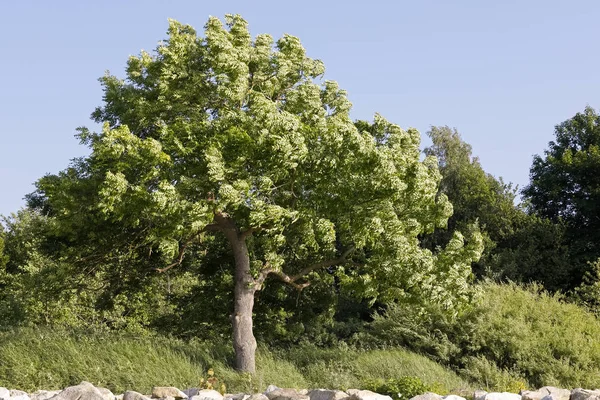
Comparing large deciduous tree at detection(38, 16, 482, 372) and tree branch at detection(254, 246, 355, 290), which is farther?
tree branch at detection(254, 246, 355, 290)

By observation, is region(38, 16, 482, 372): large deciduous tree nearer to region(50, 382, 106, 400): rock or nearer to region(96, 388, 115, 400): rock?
region(96, 388, 115, 400): rock

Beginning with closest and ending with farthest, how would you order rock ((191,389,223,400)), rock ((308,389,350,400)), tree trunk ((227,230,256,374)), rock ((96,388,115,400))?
rock ((308,389,350,400)) < rock ((191,389,223,400)) < rock ((96,388,115,400)) < tree trunk ((227,230,256,374))

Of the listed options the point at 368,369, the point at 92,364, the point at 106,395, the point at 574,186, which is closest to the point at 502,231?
the point at 574,186

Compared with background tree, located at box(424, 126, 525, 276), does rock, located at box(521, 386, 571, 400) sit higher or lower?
lower

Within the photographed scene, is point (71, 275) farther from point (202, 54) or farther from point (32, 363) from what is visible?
point (202, 54)

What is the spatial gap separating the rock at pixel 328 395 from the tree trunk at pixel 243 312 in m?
4.68

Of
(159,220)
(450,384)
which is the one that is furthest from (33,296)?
(450,384)

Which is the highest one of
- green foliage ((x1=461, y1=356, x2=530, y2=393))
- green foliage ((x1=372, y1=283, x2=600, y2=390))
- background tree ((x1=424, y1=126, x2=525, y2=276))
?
background tree ((x1=424, y1=126, x2=525, y2=276))

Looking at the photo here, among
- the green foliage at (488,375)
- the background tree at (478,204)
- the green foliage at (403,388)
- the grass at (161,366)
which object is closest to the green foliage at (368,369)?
the grass at (161,366)

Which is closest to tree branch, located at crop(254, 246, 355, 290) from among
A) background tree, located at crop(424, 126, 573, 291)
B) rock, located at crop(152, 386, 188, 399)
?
rock, located at crop(152, 386, 188, 399)

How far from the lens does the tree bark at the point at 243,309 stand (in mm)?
16188

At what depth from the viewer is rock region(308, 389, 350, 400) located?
10.8 m

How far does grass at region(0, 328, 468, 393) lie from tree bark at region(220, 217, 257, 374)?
1.21 ft

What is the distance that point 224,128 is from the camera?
15.8m
